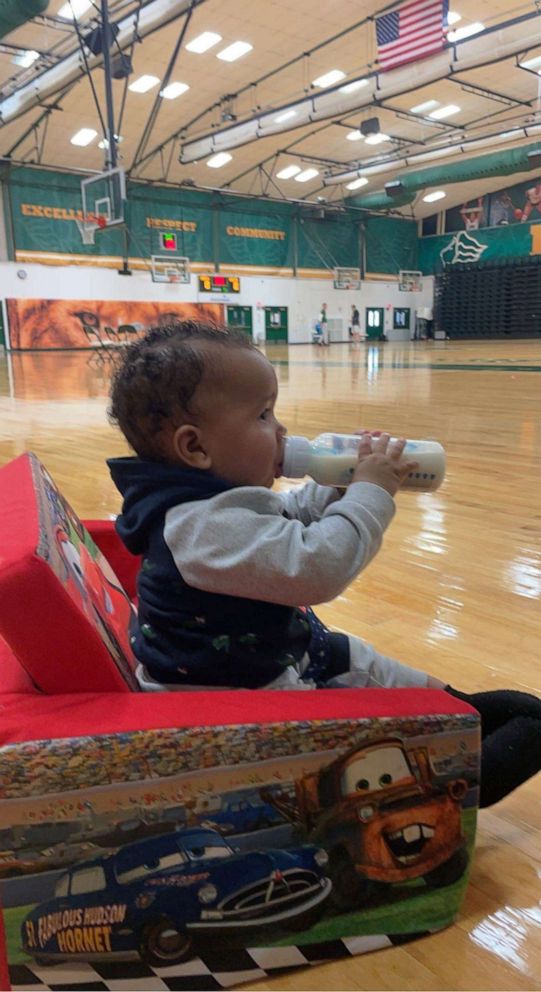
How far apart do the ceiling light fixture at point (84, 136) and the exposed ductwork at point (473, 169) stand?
7.18 metres

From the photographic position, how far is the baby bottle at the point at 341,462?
965mm

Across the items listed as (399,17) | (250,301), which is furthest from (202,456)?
(250,301)

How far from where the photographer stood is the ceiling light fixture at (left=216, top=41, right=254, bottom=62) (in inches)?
472

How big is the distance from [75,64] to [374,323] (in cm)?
1485

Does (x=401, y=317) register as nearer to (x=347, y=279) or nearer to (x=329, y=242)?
(x=347, y=279)

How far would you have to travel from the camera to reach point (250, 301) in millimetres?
20500

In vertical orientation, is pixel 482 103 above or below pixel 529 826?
above

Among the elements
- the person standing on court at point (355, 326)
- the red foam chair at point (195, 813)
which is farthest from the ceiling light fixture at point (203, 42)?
the red foam chair at point (195, 813)

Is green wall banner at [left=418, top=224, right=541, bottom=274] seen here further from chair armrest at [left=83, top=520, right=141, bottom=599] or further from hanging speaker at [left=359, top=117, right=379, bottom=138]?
chair armrest at [left=83, top=520, right=141, bottom=599]

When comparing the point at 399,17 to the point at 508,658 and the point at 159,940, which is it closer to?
the point at 508,658

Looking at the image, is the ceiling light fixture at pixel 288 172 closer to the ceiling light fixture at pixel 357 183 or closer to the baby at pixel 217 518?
the ceiling light fixture at pixel 357 183

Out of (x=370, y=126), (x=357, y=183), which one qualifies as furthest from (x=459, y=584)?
(x=357, y=183)

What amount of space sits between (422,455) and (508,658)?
0.65 m

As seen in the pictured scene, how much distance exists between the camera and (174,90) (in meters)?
13.3
